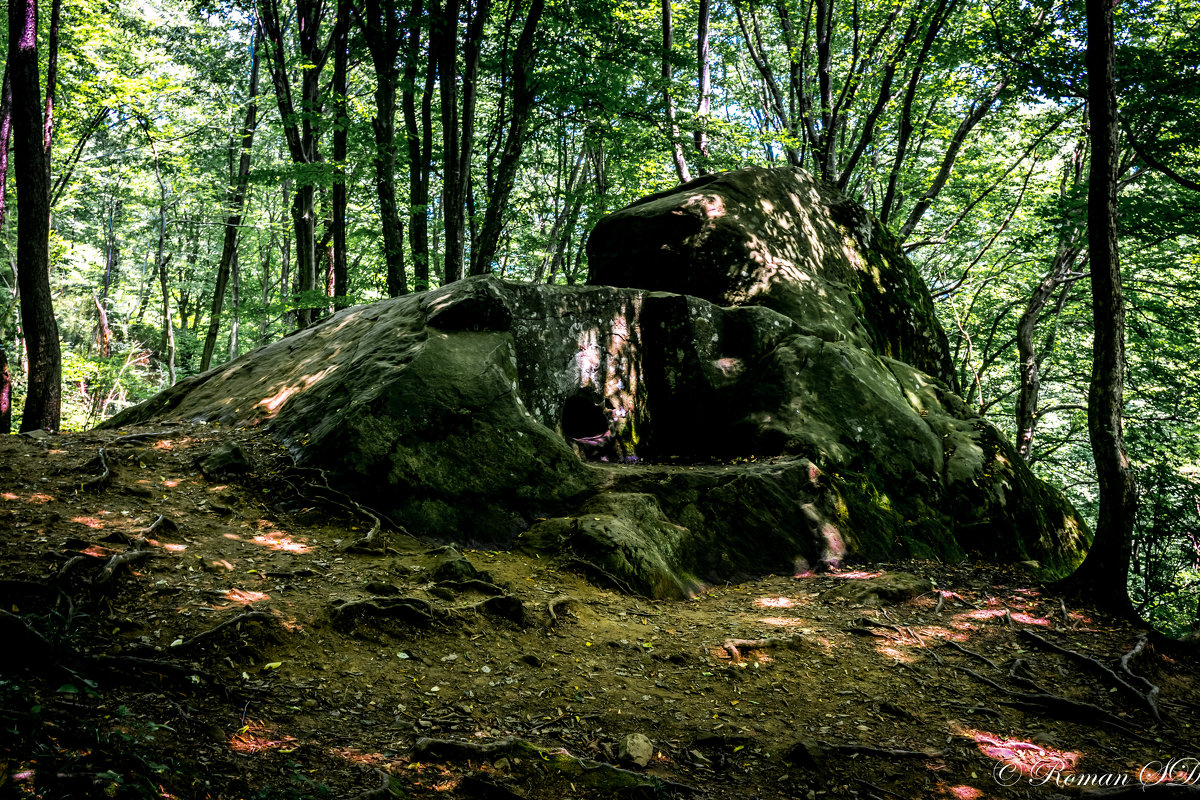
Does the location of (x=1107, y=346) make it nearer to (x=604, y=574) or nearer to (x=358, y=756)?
(x=604, y=574)

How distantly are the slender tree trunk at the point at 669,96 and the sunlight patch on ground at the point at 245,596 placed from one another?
10.8 meters

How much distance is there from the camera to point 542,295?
27.4ft

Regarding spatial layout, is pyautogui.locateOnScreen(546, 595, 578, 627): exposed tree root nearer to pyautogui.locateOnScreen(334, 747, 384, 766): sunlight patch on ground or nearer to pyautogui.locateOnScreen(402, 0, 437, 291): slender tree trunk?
pyautogui.locateOnScreen(334, 747, 384, 766): sunlight patch on ground

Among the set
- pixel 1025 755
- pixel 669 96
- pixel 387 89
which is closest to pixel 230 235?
pixel 387 89

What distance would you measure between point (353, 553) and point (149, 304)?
30957 millimetres

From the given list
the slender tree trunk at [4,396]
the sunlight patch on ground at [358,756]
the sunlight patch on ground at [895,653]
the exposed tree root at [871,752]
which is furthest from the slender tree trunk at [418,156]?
the exposed tree root at [871,752]

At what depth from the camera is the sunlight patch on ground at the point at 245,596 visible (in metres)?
4.28

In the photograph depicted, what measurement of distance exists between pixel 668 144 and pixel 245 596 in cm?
1242

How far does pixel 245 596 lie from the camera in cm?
436

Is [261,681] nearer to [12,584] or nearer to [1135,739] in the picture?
[12,584]

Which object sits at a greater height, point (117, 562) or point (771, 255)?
point (771, 255)

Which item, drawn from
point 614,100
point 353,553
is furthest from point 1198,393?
point 353,553

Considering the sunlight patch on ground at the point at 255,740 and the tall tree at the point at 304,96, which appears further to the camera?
the tall tree at the point at 304,96

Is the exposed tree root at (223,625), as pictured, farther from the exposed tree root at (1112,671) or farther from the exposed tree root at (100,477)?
the exposed tree root at (1112,671)
